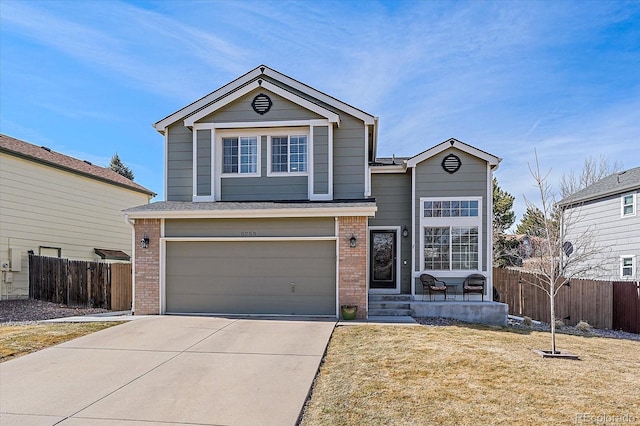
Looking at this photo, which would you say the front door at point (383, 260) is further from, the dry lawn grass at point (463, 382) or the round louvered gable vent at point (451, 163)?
the dry lawn grass at point (463, 382)

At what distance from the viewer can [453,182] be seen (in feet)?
43.2

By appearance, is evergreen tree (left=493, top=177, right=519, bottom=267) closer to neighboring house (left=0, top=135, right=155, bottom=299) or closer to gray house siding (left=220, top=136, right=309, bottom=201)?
gray house siding (left=220, top=136, right=309, bottom=201)

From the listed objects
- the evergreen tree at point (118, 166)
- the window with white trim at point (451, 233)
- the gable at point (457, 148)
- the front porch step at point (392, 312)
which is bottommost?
the front porch step at point (392, 312)

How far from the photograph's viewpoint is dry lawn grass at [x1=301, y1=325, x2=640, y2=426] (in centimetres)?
490

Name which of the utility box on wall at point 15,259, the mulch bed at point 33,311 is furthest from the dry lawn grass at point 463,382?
the utility box on wall at point 15,259

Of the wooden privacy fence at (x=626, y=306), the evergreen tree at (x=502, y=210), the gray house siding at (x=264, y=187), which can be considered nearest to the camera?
the wooden privacy fence at (x=626, y=306)

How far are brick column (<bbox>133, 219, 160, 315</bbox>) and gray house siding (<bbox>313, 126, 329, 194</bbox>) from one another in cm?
486

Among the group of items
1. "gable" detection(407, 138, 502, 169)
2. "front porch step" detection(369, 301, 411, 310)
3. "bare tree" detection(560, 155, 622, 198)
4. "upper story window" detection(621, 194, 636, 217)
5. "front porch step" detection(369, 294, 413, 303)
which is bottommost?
"front porch step" detection(369, 301, 411, 310)

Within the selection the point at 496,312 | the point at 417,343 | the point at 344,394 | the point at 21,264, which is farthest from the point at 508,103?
the point at 21,264

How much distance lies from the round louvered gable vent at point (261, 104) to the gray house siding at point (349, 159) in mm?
2294

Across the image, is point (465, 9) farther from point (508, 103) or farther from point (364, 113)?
point (508, 103)

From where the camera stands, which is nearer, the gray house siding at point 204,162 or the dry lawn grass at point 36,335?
the dry lawn grass at point 36,335

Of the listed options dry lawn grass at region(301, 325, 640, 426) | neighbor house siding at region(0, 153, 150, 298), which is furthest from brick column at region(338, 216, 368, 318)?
neighbor house siding at region(0, 153, 150, 298)

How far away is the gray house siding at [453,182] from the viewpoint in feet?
42.8
